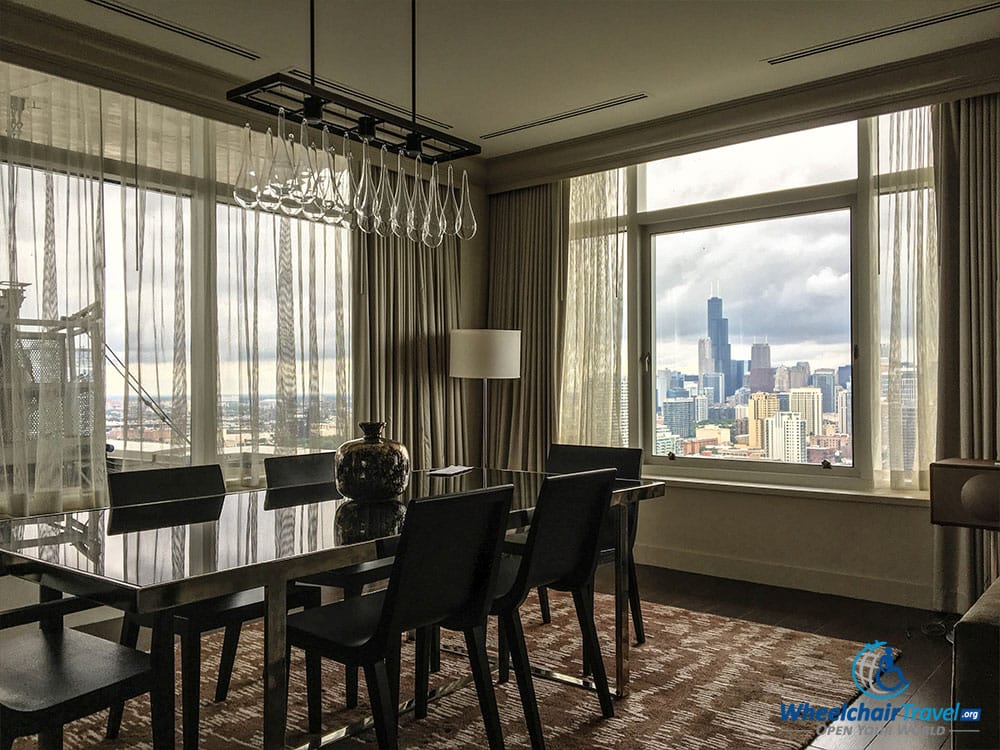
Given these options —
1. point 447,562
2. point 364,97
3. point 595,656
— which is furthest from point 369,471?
point 364,97

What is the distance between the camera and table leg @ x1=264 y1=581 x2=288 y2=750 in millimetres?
1980

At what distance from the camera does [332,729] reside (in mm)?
2713

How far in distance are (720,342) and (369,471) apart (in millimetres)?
3103

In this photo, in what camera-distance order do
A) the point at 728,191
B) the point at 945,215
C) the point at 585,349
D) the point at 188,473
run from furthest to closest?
the point at 585,349 < the point at 728,191 < the point at 945,215 < the point at 188,473

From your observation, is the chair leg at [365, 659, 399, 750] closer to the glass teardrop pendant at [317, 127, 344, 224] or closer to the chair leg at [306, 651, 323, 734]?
the chair leg at [306, 651, 323, 734]

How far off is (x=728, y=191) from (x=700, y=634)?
278cm

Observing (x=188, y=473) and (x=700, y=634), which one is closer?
(x=188, y=473)

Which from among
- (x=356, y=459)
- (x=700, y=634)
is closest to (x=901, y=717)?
(x=700, y=634)

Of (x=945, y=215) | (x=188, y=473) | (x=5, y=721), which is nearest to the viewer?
(x=5, y=721)

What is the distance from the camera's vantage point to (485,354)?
5.10 meters

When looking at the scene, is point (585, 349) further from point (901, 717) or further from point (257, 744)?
point (257, 744)

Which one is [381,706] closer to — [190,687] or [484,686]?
[484,686]

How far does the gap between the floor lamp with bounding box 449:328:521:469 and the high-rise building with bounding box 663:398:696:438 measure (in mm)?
1044

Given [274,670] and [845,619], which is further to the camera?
[845,619]
